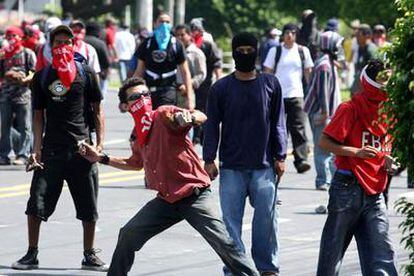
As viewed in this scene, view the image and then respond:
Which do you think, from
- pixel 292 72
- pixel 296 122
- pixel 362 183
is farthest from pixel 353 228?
pixel 296 122

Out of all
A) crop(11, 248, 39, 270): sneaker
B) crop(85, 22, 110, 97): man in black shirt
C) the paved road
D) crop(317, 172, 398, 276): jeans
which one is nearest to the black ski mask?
crop(317, 172, 398, 276): jeans

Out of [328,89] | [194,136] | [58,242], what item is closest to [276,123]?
[58,242]

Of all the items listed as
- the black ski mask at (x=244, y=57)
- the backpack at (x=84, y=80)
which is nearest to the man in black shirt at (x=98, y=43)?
the backpack at (x=84, y=80)

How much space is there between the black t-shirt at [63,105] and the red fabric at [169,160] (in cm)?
167

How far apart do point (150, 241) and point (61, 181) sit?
6.05ft

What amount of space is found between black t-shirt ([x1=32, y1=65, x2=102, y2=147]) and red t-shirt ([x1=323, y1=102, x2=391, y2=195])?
2732 mm

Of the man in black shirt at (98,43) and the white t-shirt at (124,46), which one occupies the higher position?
the man in black shirt at (98,43)

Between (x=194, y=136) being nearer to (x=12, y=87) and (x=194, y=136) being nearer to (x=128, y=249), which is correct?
(x=12, y=87)

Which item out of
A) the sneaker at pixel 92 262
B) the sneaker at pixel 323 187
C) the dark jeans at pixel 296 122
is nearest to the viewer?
the sneaker at pixel 92 262

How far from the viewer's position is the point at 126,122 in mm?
26109

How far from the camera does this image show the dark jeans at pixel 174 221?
31.0 ft

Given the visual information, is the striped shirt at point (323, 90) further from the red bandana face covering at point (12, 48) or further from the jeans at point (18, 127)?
the jeans at point (18, 127)

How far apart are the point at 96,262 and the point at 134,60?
542 cm

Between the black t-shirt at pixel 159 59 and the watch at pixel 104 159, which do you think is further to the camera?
the black t-shirt at pixel 159 59
